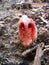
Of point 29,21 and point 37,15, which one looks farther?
point 37,15

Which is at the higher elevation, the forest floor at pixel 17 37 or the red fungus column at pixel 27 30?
the red fungus column at pixel 27 30

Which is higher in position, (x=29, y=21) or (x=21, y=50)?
(x=29, y=21)

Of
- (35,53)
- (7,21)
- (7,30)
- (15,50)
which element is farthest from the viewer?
(7,21)

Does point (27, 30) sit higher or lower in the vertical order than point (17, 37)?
higher

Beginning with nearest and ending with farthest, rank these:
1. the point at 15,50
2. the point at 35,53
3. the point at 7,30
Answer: the point at 35,53
the point at 15,50
the point at 7,30

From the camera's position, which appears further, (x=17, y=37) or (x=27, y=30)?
(x=17, y=37)

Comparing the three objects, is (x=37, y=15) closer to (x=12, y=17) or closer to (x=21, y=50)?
(x=12, y=17)

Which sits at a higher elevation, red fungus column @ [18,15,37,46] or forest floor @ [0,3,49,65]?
red fungus column @ [18,15,37,46]

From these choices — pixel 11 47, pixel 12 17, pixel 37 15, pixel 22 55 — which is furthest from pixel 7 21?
pixel 22 55
